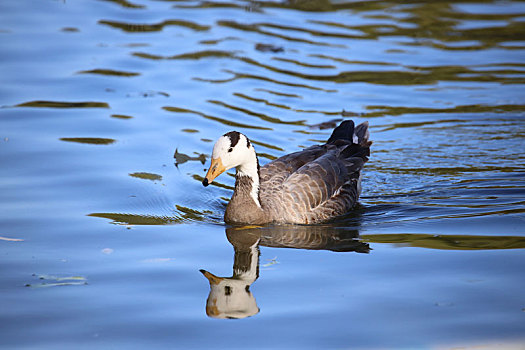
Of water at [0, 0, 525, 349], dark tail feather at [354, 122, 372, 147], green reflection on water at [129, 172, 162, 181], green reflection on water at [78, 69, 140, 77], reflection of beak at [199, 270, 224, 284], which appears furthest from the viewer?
green reflection on water at [78, 69, 140, 77]

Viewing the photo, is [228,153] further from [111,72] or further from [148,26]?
[148,26]

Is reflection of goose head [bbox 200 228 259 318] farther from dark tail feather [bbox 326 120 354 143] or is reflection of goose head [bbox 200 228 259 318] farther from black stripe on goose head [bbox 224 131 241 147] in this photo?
dark tail feather [bbox 326 120 354 143]

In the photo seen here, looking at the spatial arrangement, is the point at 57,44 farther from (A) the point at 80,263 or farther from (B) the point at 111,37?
(A) the point at 80,263

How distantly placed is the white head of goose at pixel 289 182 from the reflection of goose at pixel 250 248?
0.24m

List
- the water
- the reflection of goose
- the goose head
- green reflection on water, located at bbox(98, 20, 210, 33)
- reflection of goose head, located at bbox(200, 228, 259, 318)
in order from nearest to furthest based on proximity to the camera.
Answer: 1. the water
2. reflection of goose head, located at bbox(200, 228, 259, 318)
3. the reflection of goose
4. the goose head
5. green reflection on water, located at bbox(98, 20, 210, 33)

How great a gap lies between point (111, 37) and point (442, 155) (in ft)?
32.1

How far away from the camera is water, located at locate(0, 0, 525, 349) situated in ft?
22.5

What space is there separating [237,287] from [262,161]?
5.03m

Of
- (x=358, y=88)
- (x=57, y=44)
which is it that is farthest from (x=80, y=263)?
(x=57, y=44)

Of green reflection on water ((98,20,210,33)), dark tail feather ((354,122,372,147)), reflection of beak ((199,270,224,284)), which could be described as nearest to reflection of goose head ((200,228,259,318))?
reflection of beak ((199,270,224,284))

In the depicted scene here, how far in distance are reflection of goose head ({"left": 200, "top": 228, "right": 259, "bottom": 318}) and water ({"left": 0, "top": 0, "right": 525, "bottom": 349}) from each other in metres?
0.04

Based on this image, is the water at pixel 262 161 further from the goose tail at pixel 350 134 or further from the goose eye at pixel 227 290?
the goose tail at pixel 350 134

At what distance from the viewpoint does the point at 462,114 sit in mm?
14539

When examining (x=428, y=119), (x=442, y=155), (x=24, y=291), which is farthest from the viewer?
(x=428, y=119)
